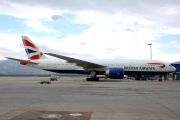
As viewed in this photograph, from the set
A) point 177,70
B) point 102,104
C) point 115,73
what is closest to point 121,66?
point 115,73

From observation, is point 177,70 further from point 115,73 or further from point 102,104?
point 102,104

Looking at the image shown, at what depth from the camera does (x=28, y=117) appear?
776 centimetres

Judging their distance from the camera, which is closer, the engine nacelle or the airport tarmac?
the airport tarmac

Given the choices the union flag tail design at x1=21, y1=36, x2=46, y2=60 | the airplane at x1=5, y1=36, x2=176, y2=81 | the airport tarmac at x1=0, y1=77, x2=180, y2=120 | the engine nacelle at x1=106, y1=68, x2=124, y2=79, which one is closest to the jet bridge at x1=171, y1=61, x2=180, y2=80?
the airplane at x1=5, y1=36, x2=176, y2=81

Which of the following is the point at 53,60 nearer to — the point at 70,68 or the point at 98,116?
the point at 70,68

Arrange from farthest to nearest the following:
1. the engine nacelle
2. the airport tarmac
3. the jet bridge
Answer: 1. the jet bridge
2. the engine nacelle
3. the airport tarmac

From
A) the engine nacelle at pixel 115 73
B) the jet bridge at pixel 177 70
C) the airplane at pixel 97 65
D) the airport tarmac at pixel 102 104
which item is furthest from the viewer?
the jet bridge at pixel 177 70

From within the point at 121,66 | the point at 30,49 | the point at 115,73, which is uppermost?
the point at 30,49

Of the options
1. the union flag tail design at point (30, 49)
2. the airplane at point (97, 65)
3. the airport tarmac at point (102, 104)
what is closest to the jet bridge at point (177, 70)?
the airplane at point (97, 65)

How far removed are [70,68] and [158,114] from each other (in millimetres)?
29757

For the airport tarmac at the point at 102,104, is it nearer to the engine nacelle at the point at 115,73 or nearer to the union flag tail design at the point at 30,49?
the engine nacelle at the point at 115,73

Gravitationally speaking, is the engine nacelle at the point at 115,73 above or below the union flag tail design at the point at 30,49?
below

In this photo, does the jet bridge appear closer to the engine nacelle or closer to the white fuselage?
the white fuselage

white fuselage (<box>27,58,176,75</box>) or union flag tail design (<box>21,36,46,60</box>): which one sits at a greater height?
union flag tail design (<box>21,36,46,60</box>)
